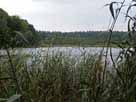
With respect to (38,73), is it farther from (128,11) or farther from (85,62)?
(128,11)

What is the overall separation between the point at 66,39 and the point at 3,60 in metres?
0.95

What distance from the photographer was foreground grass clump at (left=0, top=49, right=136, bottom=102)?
252cm

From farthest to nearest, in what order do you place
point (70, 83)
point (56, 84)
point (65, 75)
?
point (65, 75), point (70, 83), point (56, 84)

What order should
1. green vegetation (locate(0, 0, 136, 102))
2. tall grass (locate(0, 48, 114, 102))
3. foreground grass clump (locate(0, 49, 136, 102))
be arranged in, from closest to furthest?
green vegetation (locate(0, 0, 136, 102)) → foreground grass clump (locate(0, 49, 136, 102)) → tall grass (locate(0, 48, 114, 102))

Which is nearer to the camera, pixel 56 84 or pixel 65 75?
pixel 56 84

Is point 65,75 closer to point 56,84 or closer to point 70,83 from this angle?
point 70,83

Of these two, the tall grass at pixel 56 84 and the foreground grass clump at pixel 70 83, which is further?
the tall grass at pixel 56 84

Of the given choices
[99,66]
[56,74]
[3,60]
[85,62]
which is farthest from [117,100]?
[3,60]

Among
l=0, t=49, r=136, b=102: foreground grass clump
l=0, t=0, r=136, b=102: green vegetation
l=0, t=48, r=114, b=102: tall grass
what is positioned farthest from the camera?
l=0, t=48, r=114, b=102: tall grass

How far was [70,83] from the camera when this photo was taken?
11.4 feet

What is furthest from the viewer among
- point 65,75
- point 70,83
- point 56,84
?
point 65,75

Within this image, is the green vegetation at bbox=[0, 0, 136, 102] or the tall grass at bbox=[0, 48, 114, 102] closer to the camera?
the green vegetation at bbox=[0, 0, 136, 102]

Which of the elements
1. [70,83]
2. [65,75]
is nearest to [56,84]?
[70,83]

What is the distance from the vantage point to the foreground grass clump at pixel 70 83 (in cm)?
252
